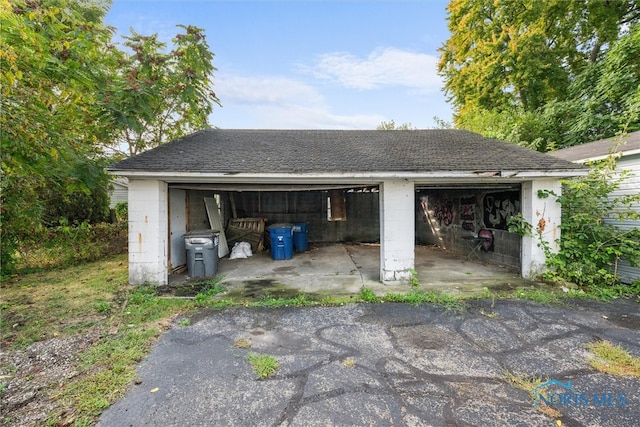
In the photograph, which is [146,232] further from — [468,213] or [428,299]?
[468,213]

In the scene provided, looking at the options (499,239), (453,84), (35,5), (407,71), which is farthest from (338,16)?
(453,84)

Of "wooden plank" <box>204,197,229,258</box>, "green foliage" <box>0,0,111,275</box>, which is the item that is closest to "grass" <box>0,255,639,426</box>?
"green foliage" <box>0,0,111,275</box>

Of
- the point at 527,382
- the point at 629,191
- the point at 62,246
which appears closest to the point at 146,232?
the point at 62,246

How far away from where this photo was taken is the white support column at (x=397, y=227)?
5.78 metres

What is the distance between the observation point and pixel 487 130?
13922 millimetres

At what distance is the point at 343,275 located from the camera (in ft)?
21.6

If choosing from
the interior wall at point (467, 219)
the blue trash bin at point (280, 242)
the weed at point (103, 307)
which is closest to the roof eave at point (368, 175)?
the interior wall at point (467, 219)

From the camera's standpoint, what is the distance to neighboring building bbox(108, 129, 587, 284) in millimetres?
5500

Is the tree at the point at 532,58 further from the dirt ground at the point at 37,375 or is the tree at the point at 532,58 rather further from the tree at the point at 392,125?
the tree at the point at 392,125

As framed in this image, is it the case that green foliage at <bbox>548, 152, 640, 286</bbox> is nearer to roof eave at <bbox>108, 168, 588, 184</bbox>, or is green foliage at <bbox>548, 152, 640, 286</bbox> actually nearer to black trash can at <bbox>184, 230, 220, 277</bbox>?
roof eave at <bbox>108, 168, 588, 184</bbox>

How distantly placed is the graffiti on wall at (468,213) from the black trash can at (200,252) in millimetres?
7656

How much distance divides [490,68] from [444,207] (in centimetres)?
957

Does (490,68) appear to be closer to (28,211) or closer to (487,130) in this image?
(487,130)

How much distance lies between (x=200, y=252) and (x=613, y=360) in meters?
6.91
